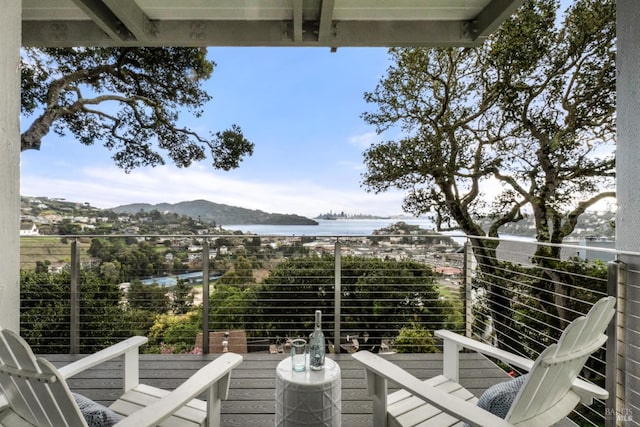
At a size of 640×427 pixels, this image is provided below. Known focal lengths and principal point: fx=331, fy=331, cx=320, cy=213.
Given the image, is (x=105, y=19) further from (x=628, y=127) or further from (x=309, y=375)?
(x=628, y=127)

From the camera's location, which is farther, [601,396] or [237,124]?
[237,124]

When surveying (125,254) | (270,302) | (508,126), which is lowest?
(270,302)

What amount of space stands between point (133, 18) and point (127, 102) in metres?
5.16

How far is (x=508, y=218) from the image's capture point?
22.2 ft

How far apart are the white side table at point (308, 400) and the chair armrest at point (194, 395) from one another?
13.4 inches

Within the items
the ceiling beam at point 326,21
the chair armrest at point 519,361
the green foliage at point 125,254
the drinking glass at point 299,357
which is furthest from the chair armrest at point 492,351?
the green foliage at point 125,254

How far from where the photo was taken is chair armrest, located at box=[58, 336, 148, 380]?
58.2 inches

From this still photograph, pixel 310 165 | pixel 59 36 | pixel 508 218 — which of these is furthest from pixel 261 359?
pixel 310 165

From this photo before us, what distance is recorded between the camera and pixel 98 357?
5.27ft

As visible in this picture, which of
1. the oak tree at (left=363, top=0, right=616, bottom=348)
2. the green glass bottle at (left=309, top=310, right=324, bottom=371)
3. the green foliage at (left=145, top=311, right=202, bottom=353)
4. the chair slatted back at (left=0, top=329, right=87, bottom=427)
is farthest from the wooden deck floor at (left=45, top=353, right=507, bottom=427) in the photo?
the oak tree at (left=363, top=0, right=616, bottom=348)

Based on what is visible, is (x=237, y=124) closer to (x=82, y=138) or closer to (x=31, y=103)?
(x=82, y=138)

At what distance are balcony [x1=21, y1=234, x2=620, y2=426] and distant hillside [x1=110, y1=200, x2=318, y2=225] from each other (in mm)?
1657

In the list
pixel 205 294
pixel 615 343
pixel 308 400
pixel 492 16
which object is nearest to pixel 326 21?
pixel 492 16

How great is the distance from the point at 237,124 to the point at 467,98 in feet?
16.2
